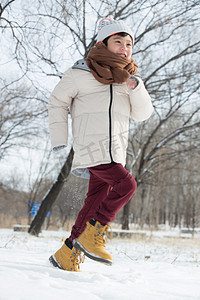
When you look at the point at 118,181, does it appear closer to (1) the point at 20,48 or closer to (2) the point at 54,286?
(2) the point at 54,286

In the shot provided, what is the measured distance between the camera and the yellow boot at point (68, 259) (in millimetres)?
1943

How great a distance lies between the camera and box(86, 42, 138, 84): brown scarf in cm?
196

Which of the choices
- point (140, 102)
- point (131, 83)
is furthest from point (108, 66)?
point (140, 102)

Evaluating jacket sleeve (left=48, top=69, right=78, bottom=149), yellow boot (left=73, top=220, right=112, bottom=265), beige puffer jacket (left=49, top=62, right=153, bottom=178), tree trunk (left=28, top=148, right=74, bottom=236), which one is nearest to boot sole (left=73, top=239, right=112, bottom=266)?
yellow boot (left=73, top=220, right=112, bottom=265)

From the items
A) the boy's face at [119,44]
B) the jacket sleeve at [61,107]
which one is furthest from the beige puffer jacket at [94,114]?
the boy's face at [119,44]

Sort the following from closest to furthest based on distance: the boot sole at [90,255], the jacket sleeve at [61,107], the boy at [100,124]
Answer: the boot sole at [90,255] < the boy at [100,124] < the jacket sleeve at [61,107]

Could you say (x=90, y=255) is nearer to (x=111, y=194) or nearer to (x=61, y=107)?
(x=111, y=194)

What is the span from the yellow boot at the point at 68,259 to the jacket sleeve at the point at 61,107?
72cm

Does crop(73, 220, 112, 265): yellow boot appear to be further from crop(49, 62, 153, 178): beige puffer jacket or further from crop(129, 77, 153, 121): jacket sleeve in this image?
crop(129, 77, 153, 121): jacket sleeve

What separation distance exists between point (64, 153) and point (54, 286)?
10011 mm

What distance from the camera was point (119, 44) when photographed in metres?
2.13

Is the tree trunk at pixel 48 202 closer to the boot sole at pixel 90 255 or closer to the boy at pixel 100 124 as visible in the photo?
the boy at pixel 100 124

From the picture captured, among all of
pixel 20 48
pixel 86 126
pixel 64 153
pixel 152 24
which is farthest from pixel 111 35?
pixel 64 153

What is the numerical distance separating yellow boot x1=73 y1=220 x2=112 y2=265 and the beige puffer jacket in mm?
410
